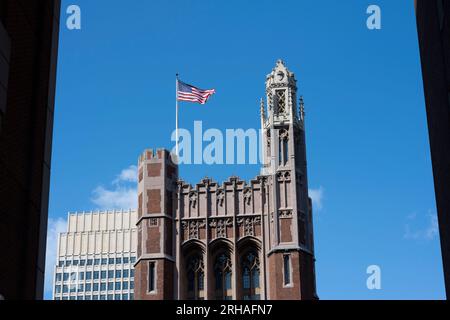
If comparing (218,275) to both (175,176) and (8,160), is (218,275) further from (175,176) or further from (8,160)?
(8,160)

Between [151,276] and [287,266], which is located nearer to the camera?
[287,266]

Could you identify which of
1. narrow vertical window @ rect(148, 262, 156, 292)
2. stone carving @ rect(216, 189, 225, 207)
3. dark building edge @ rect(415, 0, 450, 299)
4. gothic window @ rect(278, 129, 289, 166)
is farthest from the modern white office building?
dark building edge @ rect(415, 0, 450, 299)

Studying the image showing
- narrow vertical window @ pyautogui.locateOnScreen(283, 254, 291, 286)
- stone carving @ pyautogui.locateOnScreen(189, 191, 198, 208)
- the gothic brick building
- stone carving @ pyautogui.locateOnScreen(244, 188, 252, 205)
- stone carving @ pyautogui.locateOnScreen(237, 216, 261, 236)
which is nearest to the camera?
narrow vertical window @ pyautogui.locateOnScreen(283, 254, 291, 286)

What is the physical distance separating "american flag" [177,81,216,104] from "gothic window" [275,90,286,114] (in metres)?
5.12

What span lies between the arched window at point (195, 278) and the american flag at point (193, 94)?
9.01 m

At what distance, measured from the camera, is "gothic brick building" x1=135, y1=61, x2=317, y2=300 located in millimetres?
48719

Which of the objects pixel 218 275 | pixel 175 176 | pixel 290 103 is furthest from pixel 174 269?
pixel 290 103

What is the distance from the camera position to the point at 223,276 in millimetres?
50125

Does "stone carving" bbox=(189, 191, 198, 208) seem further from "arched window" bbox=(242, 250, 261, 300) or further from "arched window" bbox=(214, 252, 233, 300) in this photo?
"arched window" bbox=(242, 250, 261, 300)

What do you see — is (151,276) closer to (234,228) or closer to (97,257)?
(234,228)

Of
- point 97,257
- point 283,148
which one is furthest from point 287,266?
point 97,257

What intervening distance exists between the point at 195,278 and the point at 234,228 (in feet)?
11.8

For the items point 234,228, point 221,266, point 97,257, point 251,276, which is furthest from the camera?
point 97,257

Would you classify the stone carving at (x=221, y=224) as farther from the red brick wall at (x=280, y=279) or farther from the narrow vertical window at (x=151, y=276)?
the narrow vertical window at (x=151, y=276)
